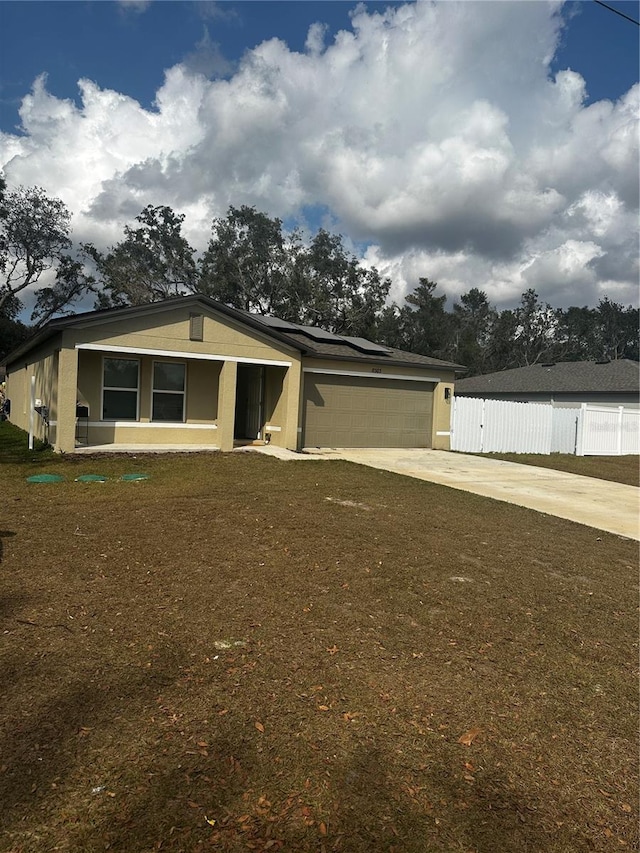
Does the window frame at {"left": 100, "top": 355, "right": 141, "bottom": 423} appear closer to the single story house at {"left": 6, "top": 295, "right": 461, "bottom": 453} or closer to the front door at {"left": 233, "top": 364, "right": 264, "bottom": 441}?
the single story house at {"left": 6, "top": 295, "right": 461, "bottom": 453}

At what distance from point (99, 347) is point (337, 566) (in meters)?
8.94

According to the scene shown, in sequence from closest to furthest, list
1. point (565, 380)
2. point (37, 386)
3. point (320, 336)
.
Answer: point (37, 386) < point (320, 336) < point (565, 380)

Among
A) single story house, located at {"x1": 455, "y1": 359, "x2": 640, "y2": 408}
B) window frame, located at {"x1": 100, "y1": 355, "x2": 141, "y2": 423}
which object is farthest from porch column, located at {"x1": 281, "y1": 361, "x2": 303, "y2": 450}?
single story house, located at {"x1": 455, "y1": 359, "x2": 640, "y2": 408}

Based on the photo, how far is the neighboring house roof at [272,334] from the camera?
1184 centimetres

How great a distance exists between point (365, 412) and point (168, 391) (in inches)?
225

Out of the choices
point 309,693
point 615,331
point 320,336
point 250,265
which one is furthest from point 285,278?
point 615,331

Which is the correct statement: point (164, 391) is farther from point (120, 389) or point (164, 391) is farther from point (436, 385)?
point (436, 385)

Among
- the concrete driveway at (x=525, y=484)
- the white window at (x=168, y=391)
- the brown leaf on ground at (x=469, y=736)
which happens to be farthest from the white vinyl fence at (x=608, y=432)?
the brown leaf on ground at (x=469, y=736)

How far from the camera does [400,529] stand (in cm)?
672

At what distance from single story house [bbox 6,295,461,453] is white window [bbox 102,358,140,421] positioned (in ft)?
0.08

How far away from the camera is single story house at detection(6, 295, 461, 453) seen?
40.4ft

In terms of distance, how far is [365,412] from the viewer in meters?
16.2

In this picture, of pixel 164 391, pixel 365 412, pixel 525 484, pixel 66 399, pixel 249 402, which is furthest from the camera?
pixel 365 412

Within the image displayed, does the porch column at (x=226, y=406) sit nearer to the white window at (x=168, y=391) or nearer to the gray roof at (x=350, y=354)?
the white window at (x=168, y=391)
